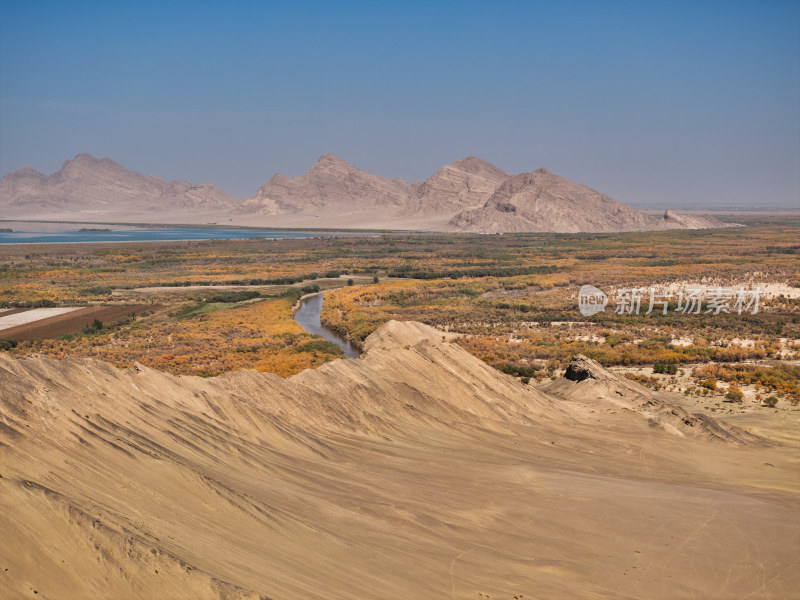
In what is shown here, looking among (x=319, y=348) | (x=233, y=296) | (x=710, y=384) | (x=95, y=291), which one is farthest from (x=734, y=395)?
(x=95, y=291)

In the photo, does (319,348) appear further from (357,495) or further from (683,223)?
(683,223)

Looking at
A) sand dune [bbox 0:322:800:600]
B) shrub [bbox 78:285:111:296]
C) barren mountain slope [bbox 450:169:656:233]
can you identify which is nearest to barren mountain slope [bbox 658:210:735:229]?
barren mountain slope [bbox 450:169:656:233]

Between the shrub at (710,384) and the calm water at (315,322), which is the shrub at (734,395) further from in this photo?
the calm water at (315,322)

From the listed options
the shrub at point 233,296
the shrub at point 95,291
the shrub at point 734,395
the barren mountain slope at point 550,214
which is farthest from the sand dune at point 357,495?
the barren mountain slope at point 550,214

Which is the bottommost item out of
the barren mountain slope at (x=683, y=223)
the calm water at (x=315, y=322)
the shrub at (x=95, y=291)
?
the calm water at (x=315, y=322)

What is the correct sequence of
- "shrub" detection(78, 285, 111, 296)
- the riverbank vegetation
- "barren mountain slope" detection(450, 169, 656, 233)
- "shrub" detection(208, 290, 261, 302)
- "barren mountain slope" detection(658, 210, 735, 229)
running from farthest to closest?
1. "barren mountain slope" detection(658, 210, 735, 229)
2. "barren mountain slope" detection(450, 169, 656, 233)
3. "shrub" detection(78, 285, 111, 296)
4. "shrub" detection(208, 290, 261, 302)
5. the riverbank vegetation

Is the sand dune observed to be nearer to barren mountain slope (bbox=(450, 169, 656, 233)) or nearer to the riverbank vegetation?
the riverbank vegetation

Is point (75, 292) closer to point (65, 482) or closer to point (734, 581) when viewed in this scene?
point (65, 482)
